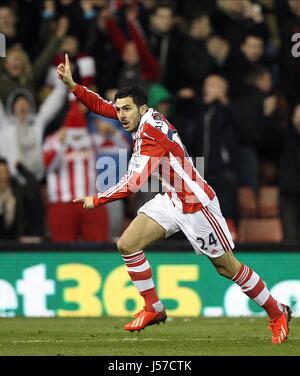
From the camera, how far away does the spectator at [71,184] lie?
14414 millimetres

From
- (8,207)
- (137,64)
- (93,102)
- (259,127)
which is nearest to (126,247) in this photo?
(93,102)

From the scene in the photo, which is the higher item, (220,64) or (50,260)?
(220,64)

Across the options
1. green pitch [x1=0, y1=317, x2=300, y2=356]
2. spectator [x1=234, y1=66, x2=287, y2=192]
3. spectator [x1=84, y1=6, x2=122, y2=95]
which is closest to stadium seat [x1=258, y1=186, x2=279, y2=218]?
spectator [x1=234, y1=66, x2=287, y2=192]

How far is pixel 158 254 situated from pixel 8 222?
2000 mm

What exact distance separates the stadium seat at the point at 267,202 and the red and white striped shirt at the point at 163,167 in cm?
480

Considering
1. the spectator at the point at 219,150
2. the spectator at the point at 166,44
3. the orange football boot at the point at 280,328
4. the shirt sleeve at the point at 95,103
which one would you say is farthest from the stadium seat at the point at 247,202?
the orange football boot at the point at 280,328

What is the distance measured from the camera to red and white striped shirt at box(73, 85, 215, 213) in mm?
9930

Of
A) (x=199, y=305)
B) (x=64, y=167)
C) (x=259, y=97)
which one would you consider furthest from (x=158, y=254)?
(x=259, y=97)

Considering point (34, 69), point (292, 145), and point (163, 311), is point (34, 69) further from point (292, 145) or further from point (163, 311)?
point (163, 311)

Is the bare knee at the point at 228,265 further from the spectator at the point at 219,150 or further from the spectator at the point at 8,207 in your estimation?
the spectator at the point at 8,207

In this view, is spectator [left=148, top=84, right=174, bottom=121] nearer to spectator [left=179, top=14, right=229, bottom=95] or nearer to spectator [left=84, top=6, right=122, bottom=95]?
spectator [left=179, top=14, right=229, bottom=95]

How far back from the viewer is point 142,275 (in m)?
10.5

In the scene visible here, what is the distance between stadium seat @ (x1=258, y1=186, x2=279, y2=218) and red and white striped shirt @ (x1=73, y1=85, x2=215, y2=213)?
4.80 meters

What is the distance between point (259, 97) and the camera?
50.2 ft
